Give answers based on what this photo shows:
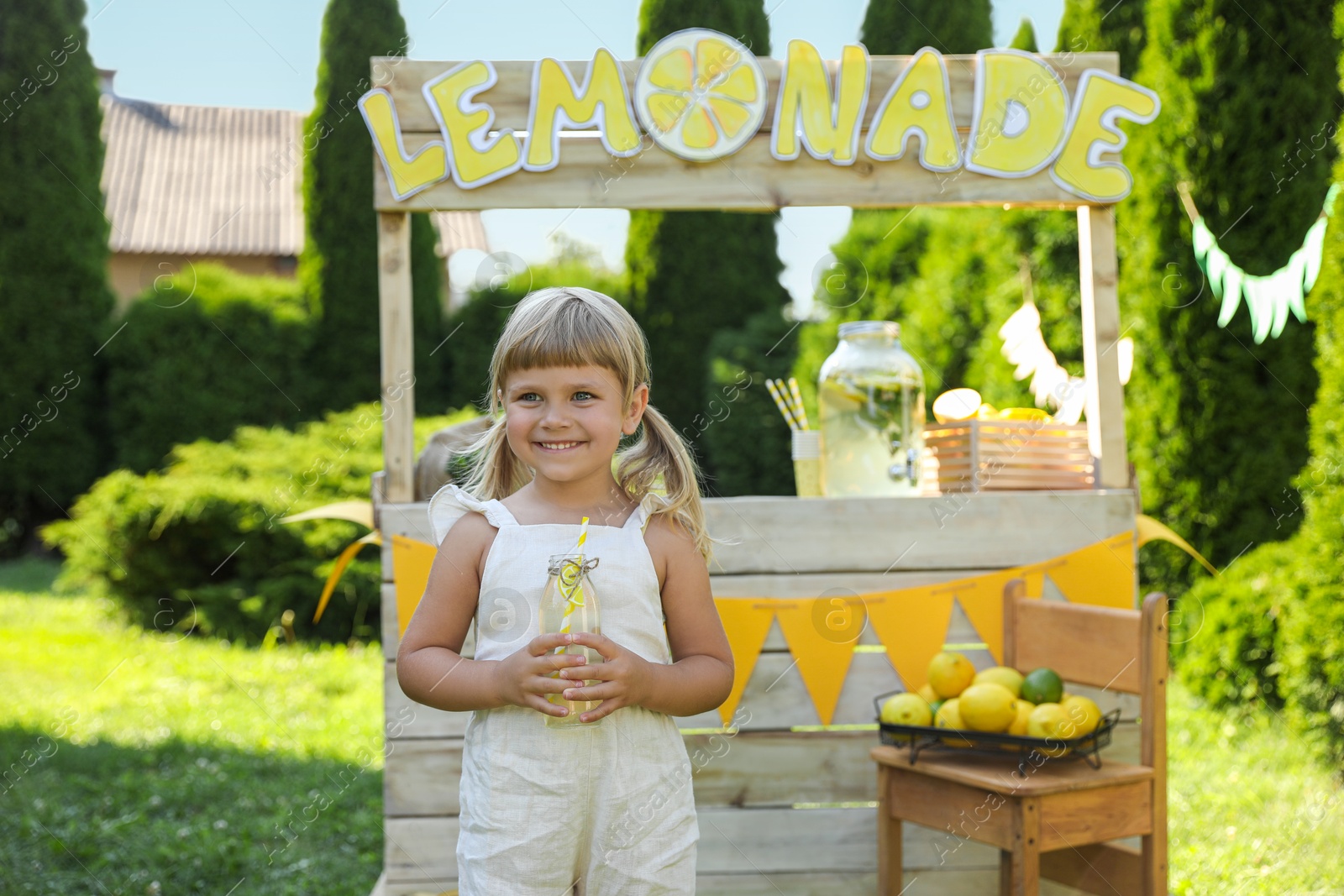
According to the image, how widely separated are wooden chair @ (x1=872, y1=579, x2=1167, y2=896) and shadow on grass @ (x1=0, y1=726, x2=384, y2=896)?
1775mm

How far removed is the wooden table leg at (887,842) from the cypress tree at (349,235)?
8548 mm

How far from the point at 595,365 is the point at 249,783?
11.0 feet

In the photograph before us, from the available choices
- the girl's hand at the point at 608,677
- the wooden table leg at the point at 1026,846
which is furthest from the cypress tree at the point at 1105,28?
the girl's hand at the point at 608,677

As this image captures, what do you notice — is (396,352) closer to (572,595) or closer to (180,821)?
(572,595)

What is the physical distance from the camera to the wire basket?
7.61ft

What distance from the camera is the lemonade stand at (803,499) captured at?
271 cm

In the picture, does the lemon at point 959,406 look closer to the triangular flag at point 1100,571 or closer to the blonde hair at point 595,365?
the triangular flag at point 1100,571

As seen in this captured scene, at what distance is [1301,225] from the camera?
5.32 m

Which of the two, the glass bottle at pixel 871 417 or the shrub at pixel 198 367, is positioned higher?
the shrub at pixel 198 367

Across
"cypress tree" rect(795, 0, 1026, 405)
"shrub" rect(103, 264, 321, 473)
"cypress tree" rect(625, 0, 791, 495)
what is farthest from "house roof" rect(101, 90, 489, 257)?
"cypress tree" rect(795, 0, 1026, 405)

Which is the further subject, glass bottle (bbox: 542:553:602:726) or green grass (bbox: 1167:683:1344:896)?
green grass (bbox: 1167:683:1344:896)

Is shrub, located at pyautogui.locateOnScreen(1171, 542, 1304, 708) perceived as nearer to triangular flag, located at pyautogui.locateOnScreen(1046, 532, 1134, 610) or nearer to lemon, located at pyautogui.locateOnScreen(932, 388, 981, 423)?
triangular flag, located at pyautogui.locateOnScreen(1046, 532, 1134, 610)

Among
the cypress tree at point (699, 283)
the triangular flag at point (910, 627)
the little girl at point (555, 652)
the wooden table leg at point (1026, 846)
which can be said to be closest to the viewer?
the little girl at point (555, 652)

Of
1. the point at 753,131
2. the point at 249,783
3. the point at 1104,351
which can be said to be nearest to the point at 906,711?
the point at 1104,351
